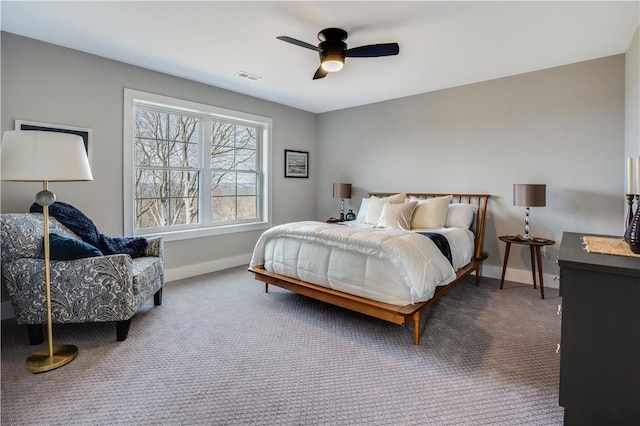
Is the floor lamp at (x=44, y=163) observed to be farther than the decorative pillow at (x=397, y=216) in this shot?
No

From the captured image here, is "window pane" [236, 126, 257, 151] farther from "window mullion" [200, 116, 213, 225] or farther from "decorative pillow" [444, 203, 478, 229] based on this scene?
"decorative pillow" [444, 203, 478, 229]

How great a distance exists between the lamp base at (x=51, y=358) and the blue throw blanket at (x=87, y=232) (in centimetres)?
90

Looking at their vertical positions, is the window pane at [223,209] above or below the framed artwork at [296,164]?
below

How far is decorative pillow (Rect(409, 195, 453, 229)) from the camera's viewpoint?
148 inches

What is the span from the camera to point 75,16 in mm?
2514

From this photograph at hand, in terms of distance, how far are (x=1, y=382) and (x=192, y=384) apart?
1159mm

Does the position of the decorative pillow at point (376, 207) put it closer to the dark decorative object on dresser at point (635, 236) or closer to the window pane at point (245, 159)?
the window pane at point (245, 159)

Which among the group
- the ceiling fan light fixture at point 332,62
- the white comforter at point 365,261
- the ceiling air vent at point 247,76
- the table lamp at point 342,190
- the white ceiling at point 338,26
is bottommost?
the white comforter at point 365,261

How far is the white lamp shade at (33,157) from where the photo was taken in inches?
74.7

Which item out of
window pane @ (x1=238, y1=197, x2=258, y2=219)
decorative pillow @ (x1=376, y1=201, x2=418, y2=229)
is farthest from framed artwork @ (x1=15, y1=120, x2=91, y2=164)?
decorative pillow @ (x1=376, y1=201, x2=418, y2=229)

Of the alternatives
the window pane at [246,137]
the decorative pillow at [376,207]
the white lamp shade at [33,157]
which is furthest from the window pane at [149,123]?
the decorative pillow at [376,207]

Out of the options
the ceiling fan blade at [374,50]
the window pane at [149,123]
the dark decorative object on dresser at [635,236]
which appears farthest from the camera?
the window pane at [149,123]

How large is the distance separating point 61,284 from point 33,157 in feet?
3.06

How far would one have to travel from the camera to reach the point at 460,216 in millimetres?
3850
